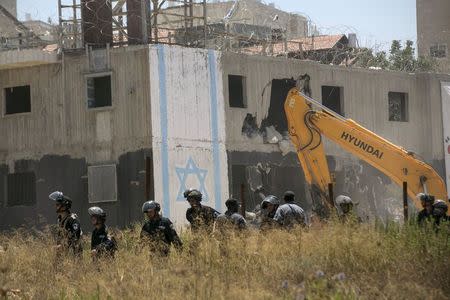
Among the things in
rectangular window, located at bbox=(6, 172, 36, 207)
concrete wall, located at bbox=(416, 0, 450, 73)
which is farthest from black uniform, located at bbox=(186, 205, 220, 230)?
concrete wall, located at bbox=(416, 0, 450, 73)

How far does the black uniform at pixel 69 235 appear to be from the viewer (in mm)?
18125

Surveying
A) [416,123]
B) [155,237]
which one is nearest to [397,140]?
[416,123]

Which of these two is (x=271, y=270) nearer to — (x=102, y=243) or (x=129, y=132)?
(x=102, y=243)

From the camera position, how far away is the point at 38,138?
3253cm

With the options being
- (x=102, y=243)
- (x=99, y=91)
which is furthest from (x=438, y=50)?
(x=102, y=243)

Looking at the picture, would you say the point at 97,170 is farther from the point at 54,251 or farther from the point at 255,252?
the point at 255,252

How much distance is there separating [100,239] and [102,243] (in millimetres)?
126

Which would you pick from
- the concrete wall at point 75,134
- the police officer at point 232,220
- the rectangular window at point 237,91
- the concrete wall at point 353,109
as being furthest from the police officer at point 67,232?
the rectangular window at point 237,91

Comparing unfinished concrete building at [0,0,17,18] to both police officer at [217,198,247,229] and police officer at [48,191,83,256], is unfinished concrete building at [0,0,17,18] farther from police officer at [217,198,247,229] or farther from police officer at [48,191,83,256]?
police officer at [48,191,83,256]

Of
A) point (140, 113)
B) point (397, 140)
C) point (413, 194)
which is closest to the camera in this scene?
point (413, 194)

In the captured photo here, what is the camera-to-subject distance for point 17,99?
109ft

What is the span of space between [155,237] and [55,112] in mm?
15292

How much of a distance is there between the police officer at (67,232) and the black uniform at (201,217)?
1678 mm

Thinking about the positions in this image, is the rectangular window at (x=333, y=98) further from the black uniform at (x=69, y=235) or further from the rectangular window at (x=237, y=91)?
the black uniform at (x=69, y=235)
